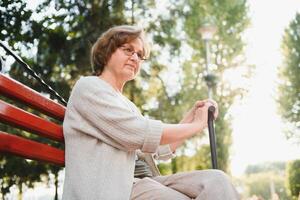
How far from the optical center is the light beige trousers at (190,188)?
4.49 ft

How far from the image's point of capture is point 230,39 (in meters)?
15.8

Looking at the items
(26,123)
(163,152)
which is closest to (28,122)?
(26,123)

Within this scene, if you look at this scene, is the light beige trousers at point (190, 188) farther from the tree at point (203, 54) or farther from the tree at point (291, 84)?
the tree at point (291, 84)

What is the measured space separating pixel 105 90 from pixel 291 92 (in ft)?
59.2

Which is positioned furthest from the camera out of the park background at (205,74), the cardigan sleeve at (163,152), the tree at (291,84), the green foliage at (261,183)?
the green foliage at (261,183)

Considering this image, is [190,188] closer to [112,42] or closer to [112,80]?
[112,80]

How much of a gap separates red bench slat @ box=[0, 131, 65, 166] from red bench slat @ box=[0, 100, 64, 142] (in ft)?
0.17

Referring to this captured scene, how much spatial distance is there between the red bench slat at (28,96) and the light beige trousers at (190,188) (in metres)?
0.43

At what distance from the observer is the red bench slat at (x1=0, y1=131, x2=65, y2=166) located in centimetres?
120

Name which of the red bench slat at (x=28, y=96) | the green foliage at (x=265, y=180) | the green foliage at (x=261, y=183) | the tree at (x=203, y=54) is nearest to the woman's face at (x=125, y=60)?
the red bench slat at (x=28, y=96)

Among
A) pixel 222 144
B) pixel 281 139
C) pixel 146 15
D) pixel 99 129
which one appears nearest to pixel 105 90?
pixel 99 129

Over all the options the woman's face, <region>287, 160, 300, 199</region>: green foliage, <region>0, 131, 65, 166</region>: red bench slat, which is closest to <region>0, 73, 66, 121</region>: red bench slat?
<region>0, 131, 65, 166</region>: red bench slat

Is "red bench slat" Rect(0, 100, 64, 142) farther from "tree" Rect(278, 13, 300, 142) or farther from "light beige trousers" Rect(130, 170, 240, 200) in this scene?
"tree" Rect(278, 13, 300, 142)

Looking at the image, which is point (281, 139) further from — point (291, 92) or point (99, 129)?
point (99, 129)
